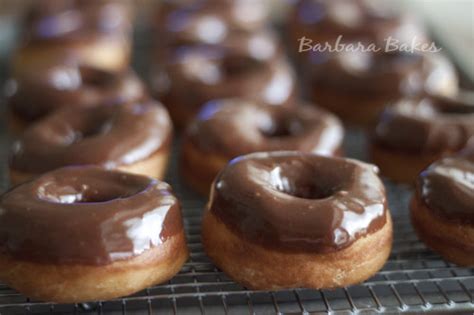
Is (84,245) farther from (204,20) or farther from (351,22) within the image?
(351,22)

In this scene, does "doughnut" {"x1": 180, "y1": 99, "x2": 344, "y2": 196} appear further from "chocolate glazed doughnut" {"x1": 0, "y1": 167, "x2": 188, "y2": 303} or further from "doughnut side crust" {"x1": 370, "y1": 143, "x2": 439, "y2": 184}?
"chocolate glazed doughnut" {"x1": 0, "y1": 167, "x2": 188, "y2": 303}

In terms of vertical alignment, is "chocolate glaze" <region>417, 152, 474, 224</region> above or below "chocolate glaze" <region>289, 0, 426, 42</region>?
above

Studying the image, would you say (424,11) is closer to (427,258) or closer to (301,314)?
(427,258)

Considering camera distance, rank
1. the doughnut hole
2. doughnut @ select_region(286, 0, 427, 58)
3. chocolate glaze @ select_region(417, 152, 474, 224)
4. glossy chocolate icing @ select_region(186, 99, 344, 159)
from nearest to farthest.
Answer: chocolate glaze @ select_region(417, 152, 474, 224) < glossy chocolate icing @ select_region(186, 99, 344, 159) < the doughnut hole < doughnut @ select_region(286, 0, 427, 58)

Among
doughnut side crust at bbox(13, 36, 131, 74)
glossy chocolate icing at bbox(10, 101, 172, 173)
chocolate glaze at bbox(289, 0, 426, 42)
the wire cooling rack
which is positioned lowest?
the wire cooling rack

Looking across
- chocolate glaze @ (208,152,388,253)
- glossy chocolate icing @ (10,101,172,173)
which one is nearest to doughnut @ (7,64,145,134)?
glossy chocolate icing @ (10,101,172,173)

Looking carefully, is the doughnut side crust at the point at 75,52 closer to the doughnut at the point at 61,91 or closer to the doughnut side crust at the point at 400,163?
the doughnut at the point at 61,91

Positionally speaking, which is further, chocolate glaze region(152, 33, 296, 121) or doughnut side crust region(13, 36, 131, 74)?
doughnut side crust region(13, 36, 131, 74)
